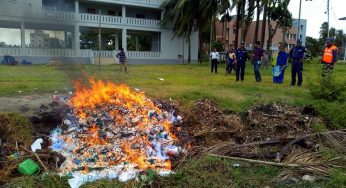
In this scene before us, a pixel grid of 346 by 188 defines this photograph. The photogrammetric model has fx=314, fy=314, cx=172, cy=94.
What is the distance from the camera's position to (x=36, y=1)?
518 cm

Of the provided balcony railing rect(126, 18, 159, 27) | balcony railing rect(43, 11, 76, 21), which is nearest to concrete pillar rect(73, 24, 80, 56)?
balcony railing rect(43, 11, 76, 21)

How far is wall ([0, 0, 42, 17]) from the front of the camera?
456 cm

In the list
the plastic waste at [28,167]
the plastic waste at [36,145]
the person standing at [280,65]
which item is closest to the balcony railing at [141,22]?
the person standing at [280,65]

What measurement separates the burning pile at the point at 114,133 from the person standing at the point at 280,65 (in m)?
7.09

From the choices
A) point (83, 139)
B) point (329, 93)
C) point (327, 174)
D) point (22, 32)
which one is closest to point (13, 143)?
point (83, 139)

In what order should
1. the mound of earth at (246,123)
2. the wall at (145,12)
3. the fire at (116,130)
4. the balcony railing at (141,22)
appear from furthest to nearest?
the wall at (145,12)
the balcony railing at (141,22)
the mound of earth at (246,123)
the fire at (116,130)

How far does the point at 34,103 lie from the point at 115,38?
76.4 ft

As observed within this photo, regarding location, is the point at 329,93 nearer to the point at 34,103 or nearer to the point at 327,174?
the point at 327,174

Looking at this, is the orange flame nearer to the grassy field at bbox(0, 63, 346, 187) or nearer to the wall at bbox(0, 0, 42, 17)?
the grassy field at bbox(0, 63, 346, 187)

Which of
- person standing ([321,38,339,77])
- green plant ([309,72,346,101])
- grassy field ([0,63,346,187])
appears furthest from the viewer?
person standing ([321,38,339,77])

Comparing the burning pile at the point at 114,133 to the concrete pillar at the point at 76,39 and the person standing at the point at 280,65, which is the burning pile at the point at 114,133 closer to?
the concrete pillar at the point at 76,39

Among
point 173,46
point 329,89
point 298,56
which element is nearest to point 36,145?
point 329,89

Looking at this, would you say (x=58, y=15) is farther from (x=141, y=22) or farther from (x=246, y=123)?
(x=141, y=22)

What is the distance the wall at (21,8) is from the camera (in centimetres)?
456
